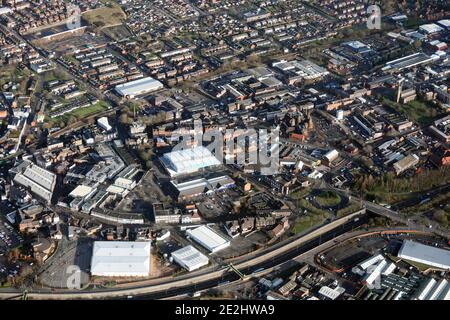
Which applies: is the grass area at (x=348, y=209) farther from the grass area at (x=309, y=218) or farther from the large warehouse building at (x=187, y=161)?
the large warehouse building at (x=187, y=161)

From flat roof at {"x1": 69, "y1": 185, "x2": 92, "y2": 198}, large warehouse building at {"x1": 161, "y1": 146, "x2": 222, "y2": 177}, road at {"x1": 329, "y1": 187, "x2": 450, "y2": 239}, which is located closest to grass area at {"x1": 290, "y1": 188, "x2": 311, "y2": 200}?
road at {"x1": 329, "y1": 187, "x2": 450, "y2": 239}

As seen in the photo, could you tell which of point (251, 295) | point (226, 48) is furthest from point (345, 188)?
point (226, 48)

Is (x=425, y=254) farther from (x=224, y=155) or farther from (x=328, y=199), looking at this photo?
(x=224, y=155)

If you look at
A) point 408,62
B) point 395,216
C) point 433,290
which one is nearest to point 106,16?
point 408,62

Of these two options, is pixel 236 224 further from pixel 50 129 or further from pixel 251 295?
pixel 50 129

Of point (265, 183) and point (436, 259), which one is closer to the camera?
point (436, 259)

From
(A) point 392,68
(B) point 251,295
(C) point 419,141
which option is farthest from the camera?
(A) point 392,68

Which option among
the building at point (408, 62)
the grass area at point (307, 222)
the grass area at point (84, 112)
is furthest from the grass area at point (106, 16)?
the grass area at point (307, 222)
